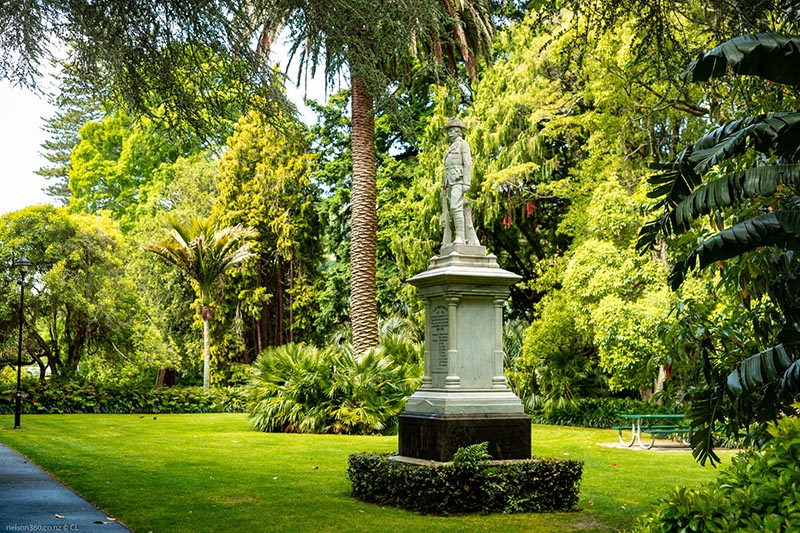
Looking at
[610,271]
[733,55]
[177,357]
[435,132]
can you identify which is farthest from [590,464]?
[177,357]

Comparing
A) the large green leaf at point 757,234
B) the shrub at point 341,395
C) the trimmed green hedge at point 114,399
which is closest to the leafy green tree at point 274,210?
the trimmed green hedge at point 114,399

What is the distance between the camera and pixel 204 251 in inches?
1367

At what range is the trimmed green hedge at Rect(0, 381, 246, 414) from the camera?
2978 centimetres

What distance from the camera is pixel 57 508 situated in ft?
32.0

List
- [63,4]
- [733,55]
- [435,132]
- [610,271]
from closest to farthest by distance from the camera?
[733,55], [63,4], [610,271], [435,132]

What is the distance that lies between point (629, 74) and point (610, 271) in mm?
5081

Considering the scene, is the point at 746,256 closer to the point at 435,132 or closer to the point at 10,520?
the point at 10,520

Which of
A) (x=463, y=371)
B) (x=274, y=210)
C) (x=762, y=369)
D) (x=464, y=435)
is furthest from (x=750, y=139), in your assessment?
(x=274, y=210)

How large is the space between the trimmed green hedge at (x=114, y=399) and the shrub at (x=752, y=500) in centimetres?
2527

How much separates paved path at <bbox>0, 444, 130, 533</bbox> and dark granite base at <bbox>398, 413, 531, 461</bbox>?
165 inches

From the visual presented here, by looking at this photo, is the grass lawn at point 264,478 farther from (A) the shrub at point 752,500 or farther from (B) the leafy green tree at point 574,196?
(B) the leafy green tree at point 574,196

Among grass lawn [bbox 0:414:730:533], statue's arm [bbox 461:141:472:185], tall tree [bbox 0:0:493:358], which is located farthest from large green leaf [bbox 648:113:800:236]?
statue's arm [bbox 461:141:472:185]

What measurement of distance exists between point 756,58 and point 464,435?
6.47 m

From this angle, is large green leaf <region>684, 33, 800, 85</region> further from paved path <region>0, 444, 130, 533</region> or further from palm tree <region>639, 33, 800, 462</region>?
paved path <region>0, 444, 130, 533</region>
